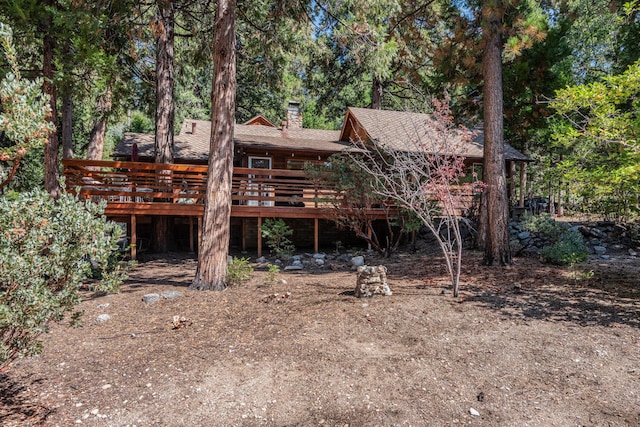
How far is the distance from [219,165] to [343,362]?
13.3 feet

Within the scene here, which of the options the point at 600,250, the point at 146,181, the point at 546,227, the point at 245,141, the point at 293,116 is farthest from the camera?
the point at 293,116

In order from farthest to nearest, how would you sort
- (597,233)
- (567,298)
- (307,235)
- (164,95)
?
1. (307,235)
2. (597,233)
3. (164,95)
4. (567,298)

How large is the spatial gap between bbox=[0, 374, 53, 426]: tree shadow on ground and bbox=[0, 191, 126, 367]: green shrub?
0.44 meters

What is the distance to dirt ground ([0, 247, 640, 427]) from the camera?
2.90m

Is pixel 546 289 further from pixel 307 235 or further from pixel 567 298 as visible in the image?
pixel 307 235

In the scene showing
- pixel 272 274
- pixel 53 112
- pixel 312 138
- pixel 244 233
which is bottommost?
pixel 272 274

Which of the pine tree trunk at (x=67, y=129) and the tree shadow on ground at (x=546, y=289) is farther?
the pine tree trunk at (x=67, y=129)

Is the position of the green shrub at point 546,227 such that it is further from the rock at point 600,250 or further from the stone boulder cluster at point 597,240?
the rock at point 600,250

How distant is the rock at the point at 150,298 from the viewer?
5.73 metres

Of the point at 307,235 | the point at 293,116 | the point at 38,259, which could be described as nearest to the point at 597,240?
the point at 307,235

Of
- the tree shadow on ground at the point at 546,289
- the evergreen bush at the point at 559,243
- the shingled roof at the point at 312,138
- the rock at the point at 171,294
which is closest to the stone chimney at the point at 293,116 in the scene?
the shingled roof at the point at 312,138

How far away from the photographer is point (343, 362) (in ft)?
12.1

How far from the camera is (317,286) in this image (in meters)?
→ 6.73

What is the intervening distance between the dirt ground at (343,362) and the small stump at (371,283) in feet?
0.62
